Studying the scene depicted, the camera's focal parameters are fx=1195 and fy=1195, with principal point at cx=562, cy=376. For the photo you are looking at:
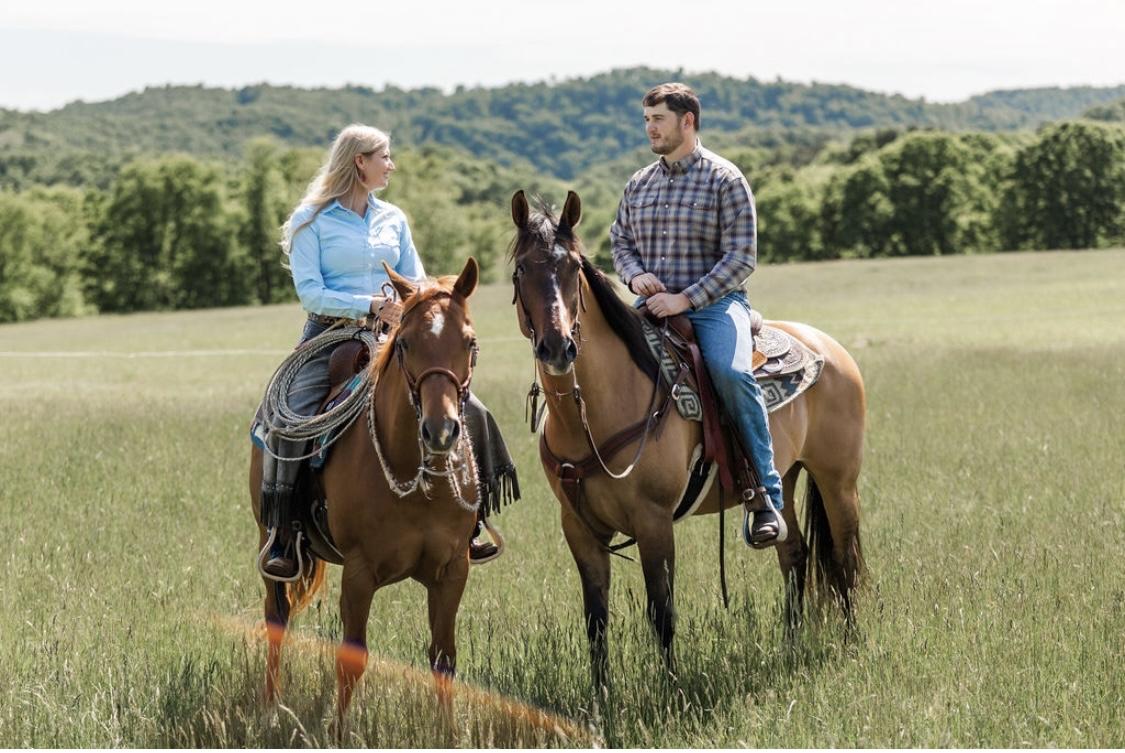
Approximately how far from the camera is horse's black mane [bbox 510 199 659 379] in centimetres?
559

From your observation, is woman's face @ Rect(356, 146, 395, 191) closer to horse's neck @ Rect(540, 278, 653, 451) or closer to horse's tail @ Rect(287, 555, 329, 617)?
horse's neck @ Rect(540, 278, 653, 451)

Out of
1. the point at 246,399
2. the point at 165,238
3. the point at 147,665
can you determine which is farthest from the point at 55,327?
the point at 147,665

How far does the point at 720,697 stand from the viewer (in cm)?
586

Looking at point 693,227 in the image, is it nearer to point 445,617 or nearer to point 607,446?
point 607,446

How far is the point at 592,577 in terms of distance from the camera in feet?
21.0

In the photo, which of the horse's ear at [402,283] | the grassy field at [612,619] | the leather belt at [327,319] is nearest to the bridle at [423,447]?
the horse's ear at [402,283]

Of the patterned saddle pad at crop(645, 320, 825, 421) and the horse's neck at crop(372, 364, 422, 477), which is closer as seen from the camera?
the horse's neck at crop(372, 364, 422, 477)

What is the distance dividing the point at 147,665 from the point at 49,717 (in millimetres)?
746

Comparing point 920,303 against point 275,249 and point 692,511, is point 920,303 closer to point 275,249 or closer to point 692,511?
point 692,511

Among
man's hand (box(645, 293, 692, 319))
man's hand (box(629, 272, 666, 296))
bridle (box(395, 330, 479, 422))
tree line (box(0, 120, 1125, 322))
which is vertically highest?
man's hand (box(629, 272, 666, 296))

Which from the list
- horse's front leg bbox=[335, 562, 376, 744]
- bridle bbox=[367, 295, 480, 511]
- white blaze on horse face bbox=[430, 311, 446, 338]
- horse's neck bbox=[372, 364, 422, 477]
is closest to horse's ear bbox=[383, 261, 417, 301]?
bridle bbox=[367, 295, 480, 511]

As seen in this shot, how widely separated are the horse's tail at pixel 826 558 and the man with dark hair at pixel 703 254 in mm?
1157

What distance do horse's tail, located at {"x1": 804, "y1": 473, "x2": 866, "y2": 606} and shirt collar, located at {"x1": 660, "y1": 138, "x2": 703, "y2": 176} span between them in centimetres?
222

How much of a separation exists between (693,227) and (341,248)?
78.3 inches
